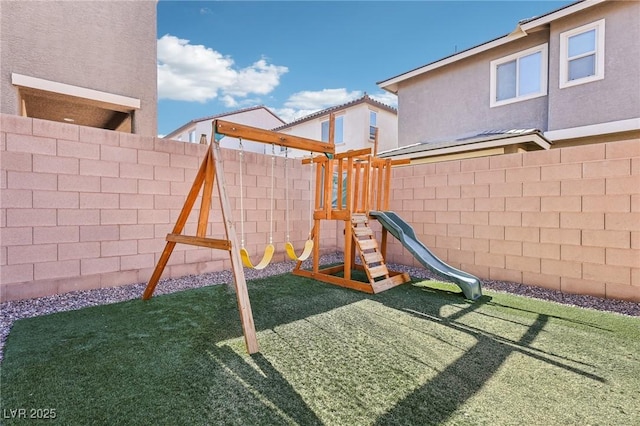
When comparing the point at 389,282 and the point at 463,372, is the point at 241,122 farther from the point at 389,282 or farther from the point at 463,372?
the point at 463,372

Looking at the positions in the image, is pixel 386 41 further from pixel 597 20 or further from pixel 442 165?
pixel 442 165

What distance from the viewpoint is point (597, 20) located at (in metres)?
6.20

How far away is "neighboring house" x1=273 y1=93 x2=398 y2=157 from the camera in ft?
41.5

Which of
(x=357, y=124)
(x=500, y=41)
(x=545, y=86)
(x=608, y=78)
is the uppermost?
(x=500, y=41)

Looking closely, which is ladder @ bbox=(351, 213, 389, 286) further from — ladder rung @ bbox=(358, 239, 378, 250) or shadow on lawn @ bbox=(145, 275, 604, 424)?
shadow on lawn @ bbox=(145, 275, 604, 424)

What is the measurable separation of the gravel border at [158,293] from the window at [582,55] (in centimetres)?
529

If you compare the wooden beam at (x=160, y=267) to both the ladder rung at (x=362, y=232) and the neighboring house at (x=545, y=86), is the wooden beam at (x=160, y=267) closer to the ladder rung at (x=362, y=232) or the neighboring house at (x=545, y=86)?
the ladder rung at (x=362, y=232)

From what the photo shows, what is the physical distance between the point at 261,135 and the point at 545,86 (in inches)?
283

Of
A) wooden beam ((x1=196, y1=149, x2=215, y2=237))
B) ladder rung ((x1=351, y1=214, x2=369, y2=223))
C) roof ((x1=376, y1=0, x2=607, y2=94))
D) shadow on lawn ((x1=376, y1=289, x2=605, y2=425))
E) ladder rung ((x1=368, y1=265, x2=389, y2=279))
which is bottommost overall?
shadow on lawn ((x1=376, y1=289, x2=605, y2=425))

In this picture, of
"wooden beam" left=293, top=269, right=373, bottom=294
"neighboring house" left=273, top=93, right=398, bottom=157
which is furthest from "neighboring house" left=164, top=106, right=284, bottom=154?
"wooden beam" left=293, top=269, right=373, bottom=294

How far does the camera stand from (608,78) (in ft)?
20.1

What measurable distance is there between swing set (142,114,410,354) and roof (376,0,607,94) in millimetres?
5321

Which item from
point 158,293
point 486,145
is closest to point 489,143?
point 486,145

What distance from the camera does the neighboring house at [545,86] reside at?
598 centimetres
